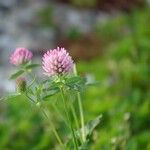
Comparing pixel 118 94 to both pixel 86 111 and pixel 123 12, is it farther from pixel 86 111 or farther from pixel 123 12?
pixel 123 12

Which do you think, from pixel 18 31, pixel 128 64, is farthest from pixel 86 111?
pixel 18 31

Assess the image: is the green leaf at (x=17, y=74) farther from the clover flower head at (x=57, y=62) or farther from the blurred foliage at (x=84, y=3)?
the blurred foliage at (x=84, y=3)

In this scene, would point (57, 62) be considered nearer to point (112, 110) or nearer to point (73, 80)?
point (73, 80)

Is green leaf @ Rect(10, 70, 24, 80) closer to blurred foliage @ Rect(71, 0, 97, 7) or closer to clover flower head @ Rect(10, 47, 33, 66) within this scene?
clover flower head @ Rect(10, 47, 33, 66)

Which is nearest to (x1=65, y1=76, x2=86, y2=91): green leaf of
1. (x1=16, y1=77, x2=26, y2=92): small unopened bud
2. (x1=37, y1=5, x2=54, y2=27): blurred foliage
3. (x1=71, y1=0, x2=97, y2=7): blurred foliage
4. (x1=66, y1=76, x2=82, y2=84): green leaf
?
(x1=66, y1=76, x2=82, y2=84): green leaf

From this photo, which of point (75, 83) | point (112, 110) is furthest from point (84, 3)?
point (75, 83)
